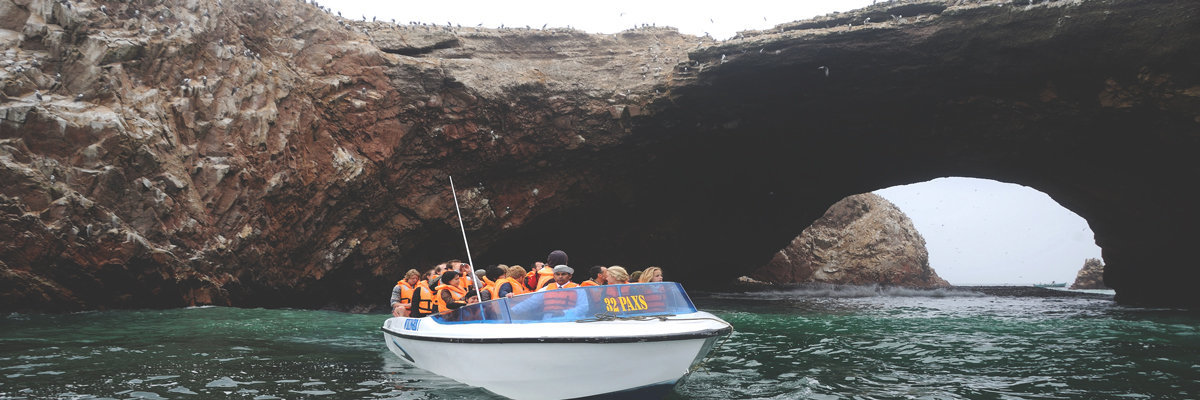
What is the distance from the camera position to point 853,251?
1693 inches

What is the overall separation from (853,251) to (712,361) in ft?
119

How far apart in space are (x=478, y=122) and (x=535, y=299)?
13.0 metres

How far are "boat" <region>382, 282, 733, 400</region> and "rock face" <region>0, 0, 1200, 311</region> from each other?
10.1 meters

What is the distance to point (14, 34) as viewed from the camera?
44.3 ft

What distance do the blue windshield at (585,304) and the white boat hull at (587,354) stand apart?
0.21 m

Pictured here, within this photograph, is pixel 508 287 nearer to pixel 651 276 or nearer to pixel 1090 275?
pixel 651 276

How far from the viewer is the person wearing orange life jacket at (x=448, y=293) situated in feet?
30.5

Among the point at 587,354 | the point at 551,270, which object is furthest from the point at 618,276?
the point at 587,354

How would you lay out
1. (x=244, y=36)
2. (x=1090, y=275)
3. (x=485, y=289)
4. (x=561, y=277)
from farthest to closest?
1. (x=1090, y=275)
2. (x=244, y=36)
3. (x=485, y=289)
4. (x=561, y=277)

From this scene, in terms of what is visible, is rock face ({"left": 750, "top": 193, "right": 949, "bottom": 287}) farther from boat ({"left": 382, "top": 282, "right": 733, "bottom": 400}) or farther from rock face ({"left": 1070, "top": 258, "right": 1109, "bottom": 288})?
boat ({"left": 382, "top": 282, "right": 733, "bottom": 400})

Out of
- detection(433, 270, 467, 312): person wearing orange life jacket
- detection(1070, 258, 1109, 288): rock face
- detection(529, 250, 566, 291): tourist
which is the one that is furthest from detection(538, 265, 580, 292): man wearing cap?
detection(1070, 258, 1109, 288): rock face

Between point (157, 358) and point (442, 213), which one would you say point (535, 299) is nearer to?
point (157, 358)

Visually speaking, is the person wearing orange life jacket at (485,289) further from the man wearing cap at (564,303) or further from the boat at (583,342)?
the man wearing cap at (564,303)

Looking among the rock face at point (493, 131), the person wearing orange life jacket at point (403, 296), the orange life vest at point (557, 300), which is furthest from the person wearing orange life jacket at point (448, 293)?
the rock face at point (493, 131)
